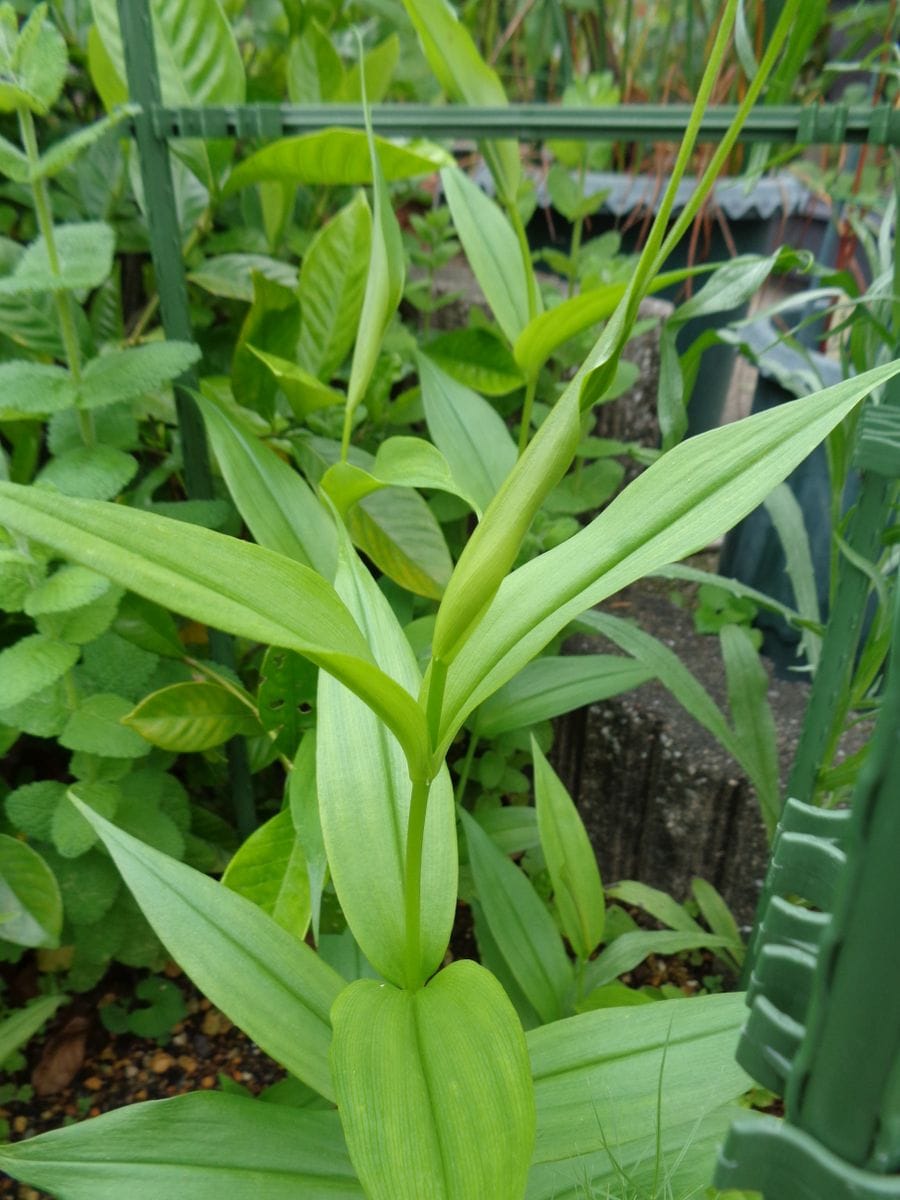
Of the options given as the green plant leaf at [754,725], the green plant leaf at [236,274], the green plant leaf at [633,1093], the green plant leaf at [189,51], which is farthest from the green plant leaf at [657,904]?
the green plant leaf at [189,51]

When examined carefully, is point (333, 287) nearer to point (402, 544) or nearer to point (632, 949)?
point (402, 544)

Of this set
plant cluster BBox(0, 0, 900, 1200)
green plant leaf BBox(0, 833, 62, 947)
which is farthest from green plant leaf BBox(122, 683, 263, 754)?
green plant leaf BBox(0, 833, 62, 947)

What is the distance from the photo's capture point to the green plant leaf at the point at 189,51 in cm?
75

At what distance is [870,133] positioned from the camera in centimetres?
57

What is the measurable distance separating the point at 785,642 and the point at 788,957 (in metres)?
0.88

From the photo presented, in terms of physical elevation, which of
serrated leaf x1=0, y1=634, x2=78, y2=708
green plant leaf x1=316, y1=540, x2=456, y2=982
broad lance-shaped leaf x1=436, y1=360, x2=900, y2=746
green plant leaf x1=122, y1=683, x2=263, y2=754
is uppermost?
broad lance-shaped leaf x1=436, y1=360, x2=900, y2=746

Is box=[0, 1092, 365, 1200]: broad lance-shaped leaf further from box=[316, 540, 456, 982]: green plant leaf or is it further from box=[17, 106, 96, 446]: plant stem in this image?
box=[17, 106, 96, 446]: plant stem

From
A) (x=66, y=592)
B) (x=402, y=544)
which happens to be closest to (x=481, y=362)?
(x=402, y=544)

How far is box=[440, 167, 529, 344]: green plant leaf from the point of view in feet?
2.43

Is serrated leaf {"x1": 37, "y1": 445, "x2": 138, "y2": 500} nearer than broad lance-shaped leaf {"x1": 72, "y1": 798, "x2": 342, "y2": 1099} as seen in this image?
No

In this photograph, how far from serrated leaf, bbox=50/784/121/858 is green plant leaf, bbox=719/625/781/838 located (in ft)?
1.70

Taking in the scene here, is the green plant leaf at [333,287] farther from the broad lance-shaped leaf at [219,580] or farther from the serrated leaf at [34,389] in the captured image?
the broad lance-shaped leaf at [219,580]

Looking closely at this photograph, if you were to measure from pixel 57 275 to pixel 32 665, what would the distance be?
26 centimetres

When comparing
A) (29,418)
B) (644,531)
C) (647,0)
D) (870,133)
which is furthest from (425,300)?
(647,0)
